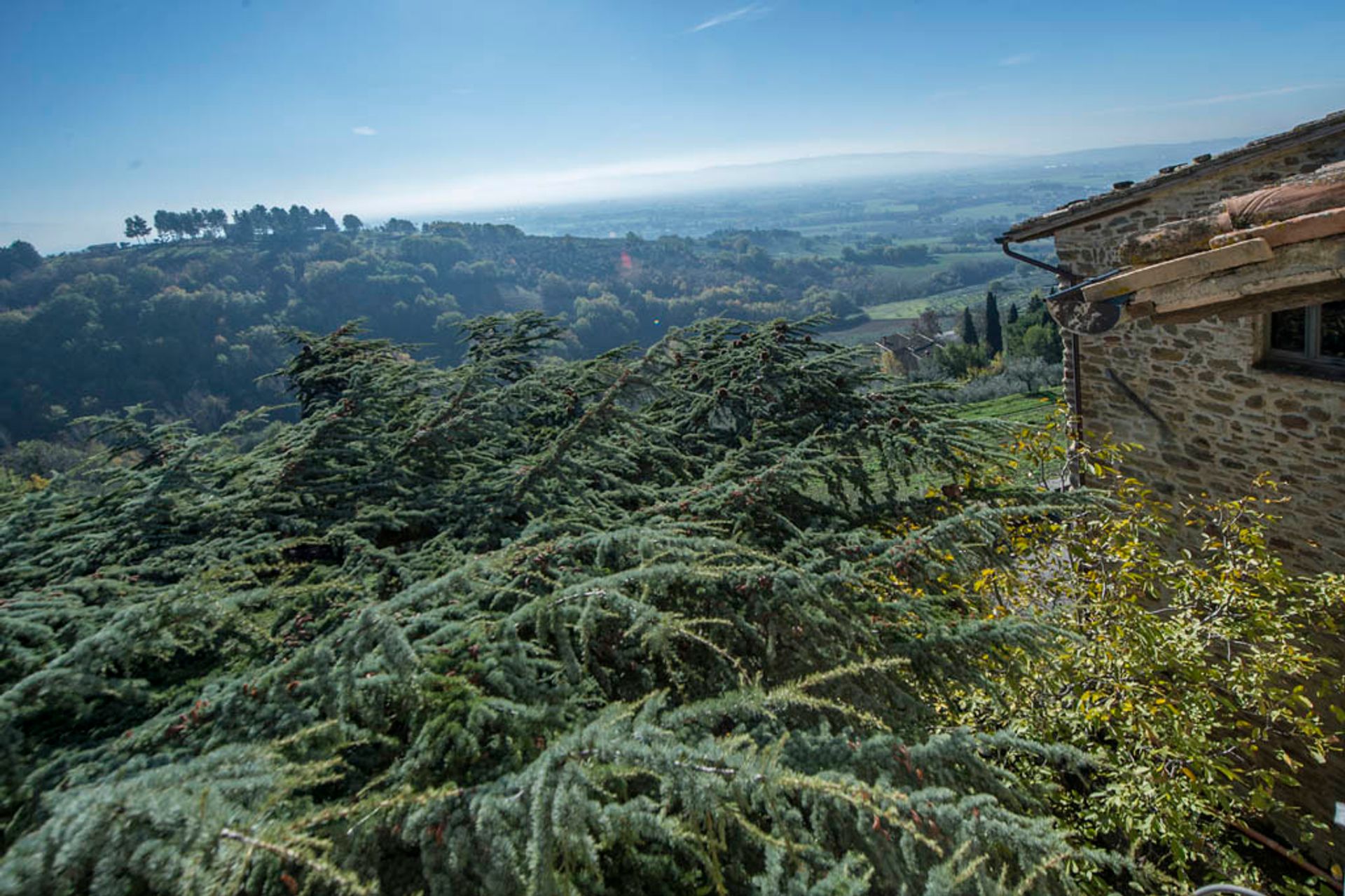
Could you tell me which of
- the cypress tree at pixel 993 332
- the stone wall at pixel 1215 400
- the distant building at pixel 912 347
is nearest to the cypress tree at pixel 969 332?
the cypress tree at pixel 993 332

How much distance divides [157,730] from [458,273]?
399 ft

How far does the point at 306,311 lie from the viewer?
304ft

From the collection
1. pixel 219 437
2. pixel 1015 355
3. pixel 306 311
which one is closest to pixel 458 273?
pixel 306 311

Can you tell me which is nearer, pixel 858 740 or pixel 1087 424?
pixel 858 740

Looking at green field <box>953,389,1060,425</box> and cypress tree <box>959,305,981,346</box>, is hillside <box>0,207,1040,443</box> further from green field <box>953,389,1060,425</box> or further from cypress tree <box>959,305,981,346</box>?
cypress tree <box>959,305,981,346</box>

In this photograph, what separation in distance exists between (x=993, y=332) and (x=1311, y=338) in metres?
45.5

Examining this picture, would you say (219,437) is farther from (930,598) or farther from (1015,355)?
(1015,355)

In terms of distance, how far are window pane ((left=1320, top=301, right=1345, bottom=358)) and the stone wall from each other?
27 centimetres

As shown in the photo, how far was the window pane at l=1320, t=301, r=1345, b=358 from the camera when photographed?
469 cm

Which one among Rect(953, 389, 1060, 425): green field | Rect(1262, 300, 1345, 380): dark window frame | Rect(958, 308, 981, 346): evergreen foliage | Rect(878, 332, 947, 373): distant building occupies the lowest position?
Rect(953, 389, 1060, 425): green field

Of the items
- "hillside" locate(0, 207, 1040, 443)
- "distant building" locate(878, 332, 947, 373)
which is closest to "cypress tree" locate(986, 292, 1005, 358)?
"distant building" locate(878, 332, 947, 373)

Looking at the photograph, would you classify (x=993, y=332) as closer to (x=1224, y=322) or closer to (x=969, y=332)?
(x=969, y=332)

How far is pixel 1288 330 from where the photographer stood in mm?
5125

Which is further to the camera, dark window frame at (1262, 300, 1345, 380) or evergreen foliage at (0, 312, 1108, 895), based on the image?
dark window frame at (1262, 300, 1345, 380)
